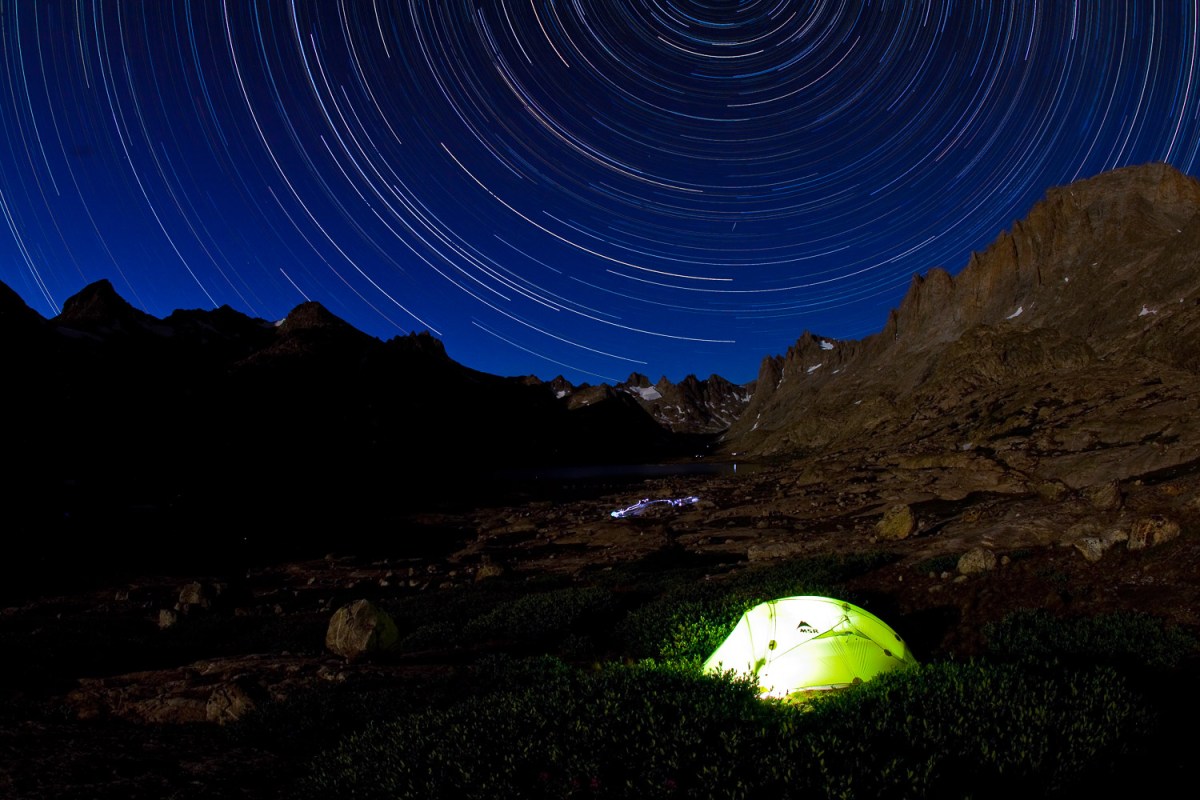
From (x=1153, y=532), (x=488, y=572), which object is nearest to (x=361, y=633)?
(x=488, y=572)

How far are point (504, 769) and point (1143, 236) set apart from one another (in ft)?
657

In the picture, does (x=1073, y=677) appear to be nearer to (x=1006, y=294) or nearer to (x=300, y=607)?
(x=300, y=607)

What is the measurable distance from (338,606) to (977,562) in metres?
24.2

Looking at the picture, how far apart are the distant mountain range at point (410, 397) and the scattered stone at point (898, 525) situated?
18.3 metres

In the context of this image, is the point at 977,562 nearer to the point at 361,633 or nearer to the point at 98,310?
the point at 361,633

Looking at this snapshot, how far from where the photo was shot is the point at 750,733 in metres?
6.69

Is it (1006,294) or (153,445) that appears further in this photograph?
(1006,294)

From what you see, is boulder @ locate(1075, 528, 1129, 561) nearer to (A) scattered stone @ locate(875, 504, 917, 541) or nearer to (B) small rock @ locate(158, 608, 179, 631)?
(A) scattered stone @ locate(875, 504, 917, 541)

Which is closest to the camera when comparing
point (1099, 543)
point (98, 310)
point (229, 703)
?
point (229, 703)

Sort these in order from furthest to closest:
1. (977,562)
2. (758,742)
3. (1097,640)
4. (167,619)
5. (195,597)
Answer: (195,597), (167,619), (977,562), (1097,640), (758,742)

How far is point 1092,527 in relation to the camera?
19984 mm

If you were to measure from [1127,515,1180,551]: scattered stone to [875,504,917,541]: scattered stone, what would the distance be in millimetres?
13646

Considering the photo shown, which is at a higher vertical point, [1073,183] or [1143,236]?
[1073,183]

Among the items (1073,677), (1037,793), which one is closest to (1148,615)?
(1073,677)
